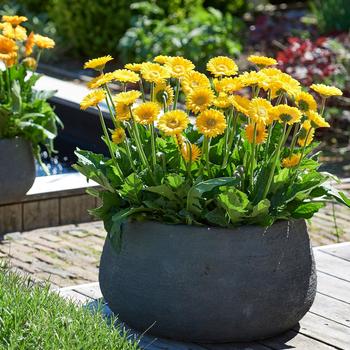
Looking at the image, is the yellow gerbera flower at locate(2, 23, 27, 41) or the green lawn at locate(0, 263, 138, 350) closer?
the green lawn at locate(0, 263, 138, 350)

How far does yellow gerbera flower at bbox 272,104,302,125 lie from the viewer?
3.68 m

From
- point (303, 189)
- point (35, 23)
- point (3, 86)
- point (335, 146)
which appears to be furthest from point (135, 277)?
point (35, 23)

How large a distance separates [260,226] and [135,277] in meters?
0.50

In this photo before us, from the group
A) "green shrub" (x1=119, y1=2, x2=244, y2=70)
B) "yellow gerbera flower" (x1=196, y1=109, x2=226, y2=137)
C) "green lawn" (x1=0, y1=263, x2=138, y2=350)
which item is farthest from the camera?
"green shrub" (x1=119, y1=2, x2=244, y2=70)

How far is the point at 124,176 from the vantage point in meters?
4.00

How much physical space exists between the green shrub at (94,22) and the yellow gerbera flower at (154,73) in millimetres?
8068

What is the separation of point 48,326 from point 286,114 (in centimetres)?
112

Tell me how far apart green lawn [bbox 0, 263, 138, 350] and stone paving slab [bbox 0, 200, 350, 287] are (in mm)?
1603

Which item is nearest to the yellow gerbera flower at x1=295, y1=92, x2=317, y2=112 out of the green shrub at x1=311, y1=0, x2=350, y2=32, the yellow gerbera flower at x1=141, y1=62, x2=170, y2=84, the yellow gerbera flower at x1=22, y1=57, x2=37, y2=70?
the yellow gerbera flower at x1=141, y1=62, x2=170, y2=84

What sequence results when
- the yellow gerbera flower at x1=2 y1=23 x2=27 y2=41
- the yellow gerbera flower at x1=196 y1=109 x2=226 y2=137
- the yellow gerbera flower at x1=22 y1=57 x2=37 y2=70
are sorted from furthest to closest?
the yellow gerbera flower at x1=22 y1=57 x2=37 y2=70
the yellow gerbera flower at x1=2 y1=23 x2=27 y2=41
the yellow gerbera flower at x1=196 y1=109 x2=226 y2=137

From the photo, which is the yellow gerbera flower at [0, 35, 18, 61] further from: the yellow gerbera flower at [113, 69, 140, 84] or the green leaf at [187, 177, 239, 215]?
the green leaf at [187, 177, 239, 215]

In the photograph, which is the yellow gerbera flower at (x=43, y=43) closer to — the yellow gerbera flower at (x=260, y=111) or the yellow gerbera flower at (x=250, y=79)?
the yellow gerbera flower at (x=250, y=79)

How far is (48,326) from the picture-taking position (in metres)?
3.29

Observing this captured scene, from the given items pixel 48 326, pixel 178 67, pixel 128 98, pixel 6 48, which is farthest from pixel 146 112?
pixel 6 48
